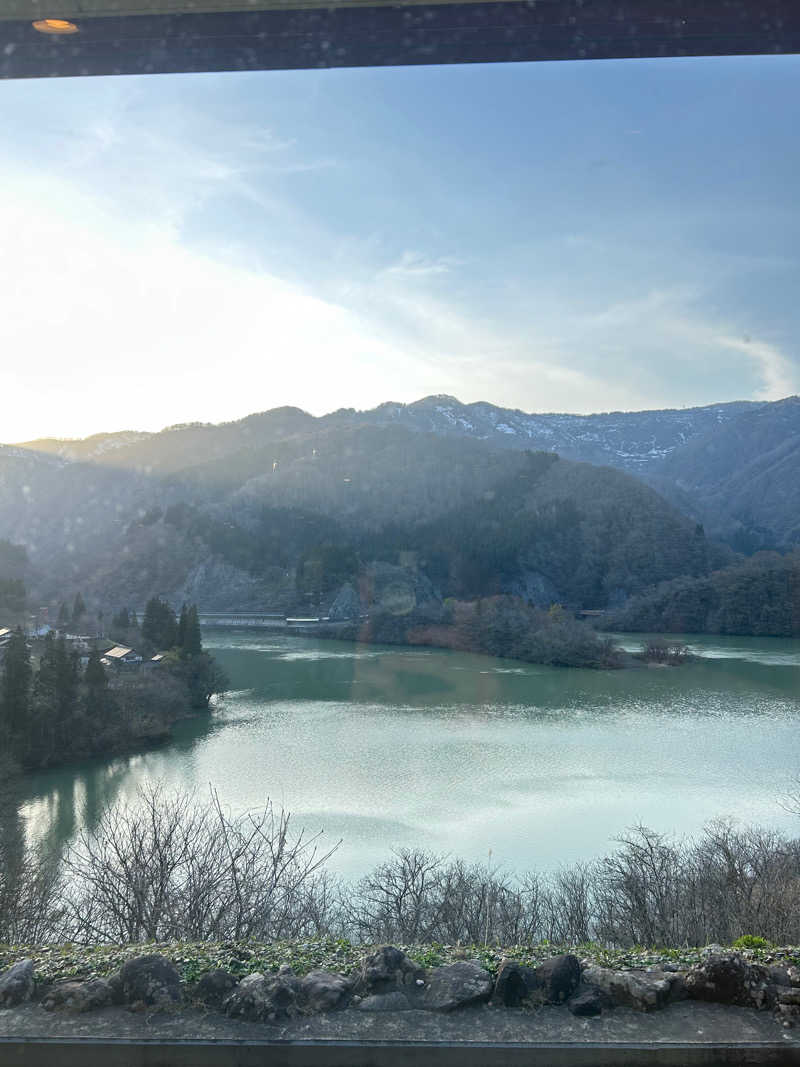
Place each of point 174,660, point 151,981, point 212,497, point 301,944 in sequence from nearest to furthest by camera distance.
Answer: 1. point 151,981
2. point 301,944
3. point 174,660
4. point 212,497

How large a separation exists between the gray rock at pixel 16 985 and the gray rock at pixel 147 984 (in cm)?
13

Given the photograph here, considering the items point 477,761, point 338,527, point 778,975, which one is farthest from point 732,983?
point 338,527

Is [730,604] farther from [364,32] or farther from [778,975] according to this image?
[364,32]

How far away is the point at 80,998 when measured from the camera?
46.7 inches

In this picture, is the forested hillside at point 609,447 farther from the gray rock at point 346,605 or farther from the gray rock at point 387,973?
the gray rock at point 387,973

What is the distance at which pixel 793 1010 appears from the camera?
111 cm

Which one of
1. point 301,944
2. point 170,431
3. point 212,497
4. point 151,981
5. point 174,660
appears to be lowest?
point 174,660

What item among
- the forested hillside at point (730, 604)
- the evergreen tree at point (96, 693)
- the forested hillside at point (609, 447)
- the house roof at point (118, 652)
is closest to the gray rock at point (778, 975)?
the evergreen tree at point (96, 693)

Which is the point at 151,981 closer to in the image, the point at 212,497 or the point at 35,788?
the point at 35,788

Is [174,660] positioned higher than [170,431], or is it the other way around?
[170,431]

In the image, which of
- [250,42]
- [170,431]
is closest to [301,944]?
[250,42]

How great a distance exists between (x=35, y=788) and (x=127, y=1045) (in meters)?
10.7

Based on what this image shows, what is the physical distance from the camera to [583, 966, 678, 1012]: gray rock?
1.16m

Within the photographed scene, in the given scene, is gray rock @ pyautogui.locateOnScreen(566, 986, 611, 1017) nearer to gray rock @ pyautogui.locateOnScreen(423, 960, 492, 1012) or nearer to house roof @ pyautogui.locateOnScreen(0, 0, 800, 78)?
gray rock @ pyautogui.locateOnScreen(423, 960, 492, 1012)
